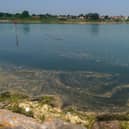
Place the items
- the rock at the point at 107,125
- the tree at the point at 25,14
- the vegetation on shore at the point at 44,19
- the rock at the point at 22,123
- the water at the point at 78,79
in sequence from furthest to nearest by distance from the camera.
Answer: the tree at the point at 25,14 → the vegetation on shore at the point at 44,19 → the water at the point at 78,79 → the rock at the point at 107,125 → the rock at the point at 22,123

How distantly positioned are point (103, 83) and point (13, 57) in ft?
42.0

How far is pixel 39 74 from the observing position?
65.0ft

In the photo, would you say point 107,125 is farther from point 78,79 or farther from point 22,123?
point 78,79

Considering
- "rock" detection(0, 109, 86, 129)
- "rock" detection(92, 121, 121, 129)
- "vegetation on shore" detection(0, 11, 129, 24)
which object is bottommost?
"vegetation on shore" detection(0, 11, 129, 24)

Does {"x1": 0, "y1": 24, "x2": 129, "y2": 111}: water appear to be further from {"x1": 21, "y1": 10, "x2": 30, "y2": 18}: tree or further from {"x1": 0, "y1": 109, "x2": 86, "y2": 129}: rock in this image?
{"x1": 21, "y1": 10, "x2": 30, "y2": 18}: tree

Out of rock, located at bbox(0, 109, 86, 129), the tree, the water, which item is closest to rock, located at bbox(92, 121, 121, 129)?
rock, located at bbox(0, 109, 86, 129)

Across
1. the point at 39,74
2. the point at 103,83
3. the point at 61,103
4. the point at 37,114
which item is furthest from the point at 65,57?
the point at 37,114

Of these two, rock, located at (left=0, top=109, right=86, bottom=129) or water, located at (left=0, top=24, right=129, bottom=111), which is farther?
water, located at (left=0, top=24, right=129, bottom=111)

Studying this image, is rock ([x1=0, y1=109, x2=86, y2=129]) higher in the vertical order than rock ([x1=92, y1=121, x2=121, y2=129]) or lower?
higher

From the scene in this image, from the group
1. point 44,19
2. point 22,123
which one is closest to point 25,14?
point 44,19

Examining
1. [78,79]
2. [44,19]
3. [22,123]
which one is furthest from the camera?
[44,19]

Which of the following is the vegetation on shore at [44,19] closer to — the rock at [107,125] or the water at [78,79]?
the water at [78,79]

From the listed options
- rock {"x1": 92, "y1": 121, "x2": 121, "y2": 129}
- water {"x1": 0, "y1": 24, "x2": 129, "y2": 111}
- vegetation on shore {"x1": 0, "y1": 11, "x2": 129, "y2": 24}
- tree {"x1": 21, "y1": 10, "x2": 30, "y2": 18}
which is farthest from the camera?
tree {"x1": 21, "y1": 10, "x2": 30, "y2": 18}

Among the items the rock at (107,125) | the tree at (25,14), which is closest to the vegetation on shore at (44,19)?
the tree at (25,14)
